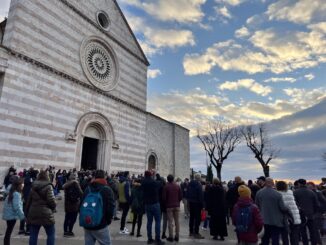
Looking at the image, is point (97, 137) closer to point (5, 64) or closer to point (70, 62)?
point (70, 62)

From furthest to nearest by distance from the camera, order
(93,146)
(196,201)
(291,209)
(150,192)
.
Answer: (93,146) < (196,201) < (150,192) < (291,209)

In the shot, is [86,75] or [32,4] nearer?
[32,4]

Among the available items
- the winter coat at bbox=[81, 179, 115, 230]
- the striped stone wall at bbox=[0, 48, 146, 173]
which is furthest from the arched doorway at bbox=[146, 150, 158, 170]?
the winter coat at bbox=[81, 179, 115, 230]

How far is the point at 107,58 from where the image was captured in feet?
63.8

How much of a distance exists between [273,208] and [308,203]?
221cm

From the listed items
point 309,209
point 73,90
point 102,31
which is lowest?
point 309,209

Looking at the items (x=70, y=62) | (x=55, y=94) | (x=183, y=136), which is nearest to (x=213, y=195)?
(x=55, y=94)

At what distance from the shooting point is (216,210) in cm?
789

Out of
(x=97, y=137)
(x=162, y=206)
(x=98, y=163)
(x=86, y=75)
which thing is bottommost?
(x=162, y=206)

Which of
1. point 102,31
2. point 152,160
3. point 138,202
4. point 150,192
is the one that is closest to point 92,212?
point 150,192

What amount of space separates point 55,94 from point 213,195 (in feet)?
34.3

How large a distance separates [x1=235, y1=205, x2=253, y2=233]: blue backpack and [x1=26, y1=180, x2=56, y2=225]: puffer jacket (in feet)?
10.5

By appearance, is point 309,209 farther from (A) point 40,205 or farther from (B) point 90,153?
(B) point 90,153

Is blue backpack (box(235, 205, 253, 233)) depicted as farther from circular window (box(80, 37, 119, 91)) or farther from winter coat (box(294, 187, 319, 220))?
circular window (box(80, 37, 119, 91))
